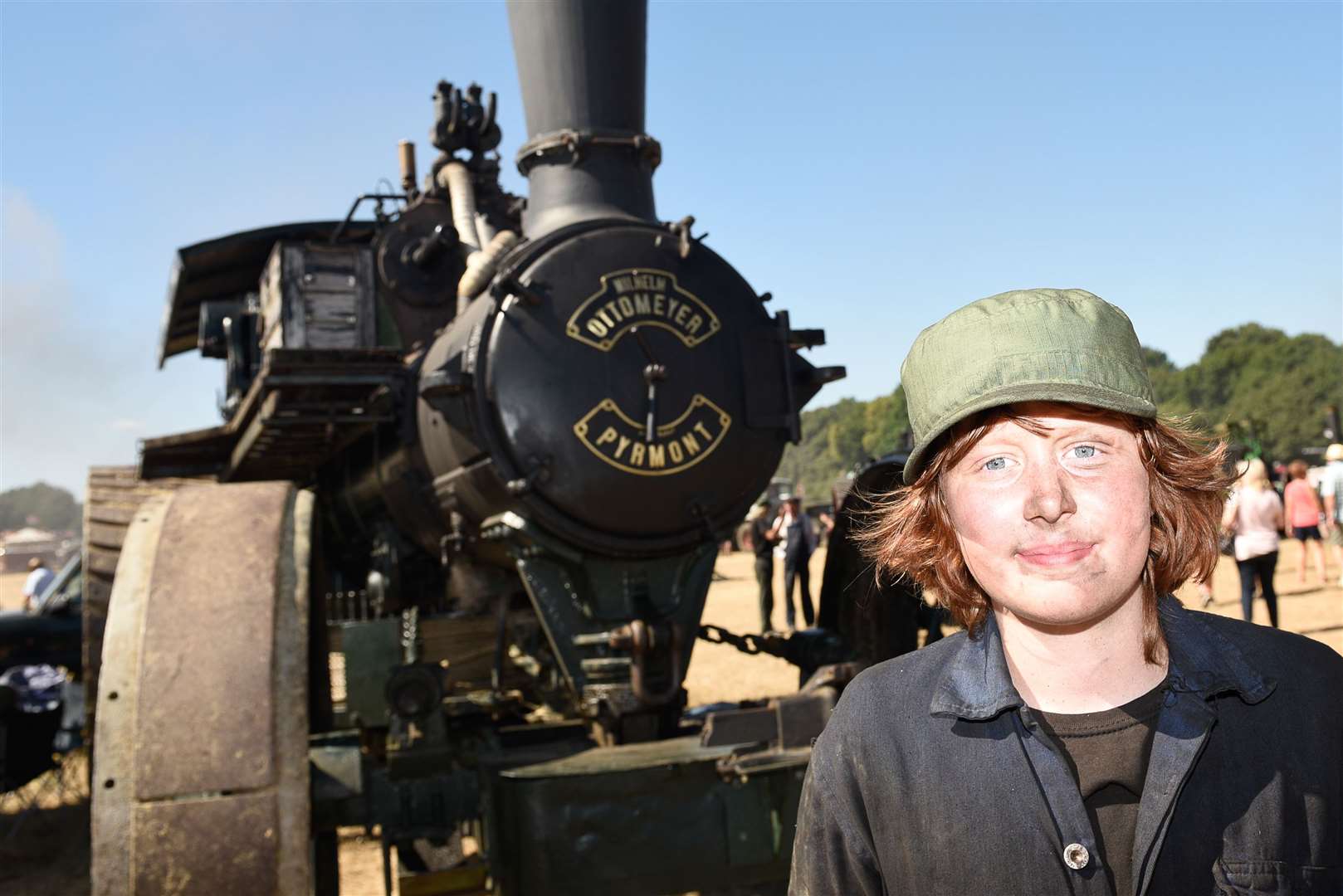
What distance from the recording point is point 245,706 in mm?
3064

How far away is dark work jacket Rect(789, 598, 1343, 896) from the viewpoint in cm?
134

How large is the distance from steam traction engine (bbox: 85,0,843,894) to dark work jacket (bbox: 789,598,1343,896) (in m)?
2.01

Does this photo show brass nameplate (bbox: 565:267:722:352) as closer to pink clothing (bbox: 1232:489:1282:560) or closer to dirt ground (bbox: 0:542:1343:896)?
dirt ground (bbox: 0:542:1343:896)

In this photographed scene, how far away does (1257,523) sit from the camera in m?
8.62

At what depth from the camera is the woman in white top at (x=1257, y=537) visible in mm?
8594

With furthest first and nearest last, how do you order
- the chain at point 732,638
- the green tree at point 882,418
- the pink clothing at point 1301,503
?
1. the green tree at point 882,418
2. the pink clothing at point 1301,503
3. the chain at point 732,638

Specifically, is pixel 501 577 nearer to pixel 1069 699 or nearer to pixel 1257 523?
pixel 1069 699

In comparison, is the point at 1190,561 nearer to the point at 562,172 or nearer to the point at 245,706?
the point at 245,706

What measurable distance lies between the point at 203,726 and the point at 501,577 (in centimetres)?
208

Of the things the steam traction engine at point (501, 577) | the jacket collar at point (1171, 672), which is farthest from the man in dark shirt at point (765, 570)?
the jacket collar at point (1171, 672)

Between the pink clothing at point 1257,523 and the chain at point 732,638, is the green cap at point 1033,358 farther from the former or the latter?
the pink clothing at point 1257,523

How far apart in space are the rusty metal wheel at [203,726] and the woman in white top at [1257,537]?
751cm

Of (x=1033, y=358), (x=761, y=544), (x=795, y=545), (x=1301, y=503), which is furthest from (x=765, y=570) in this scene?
(x=1033, y=358)

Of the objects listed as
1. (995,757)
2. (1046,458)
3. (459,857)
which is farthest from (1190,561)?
(459,857)
